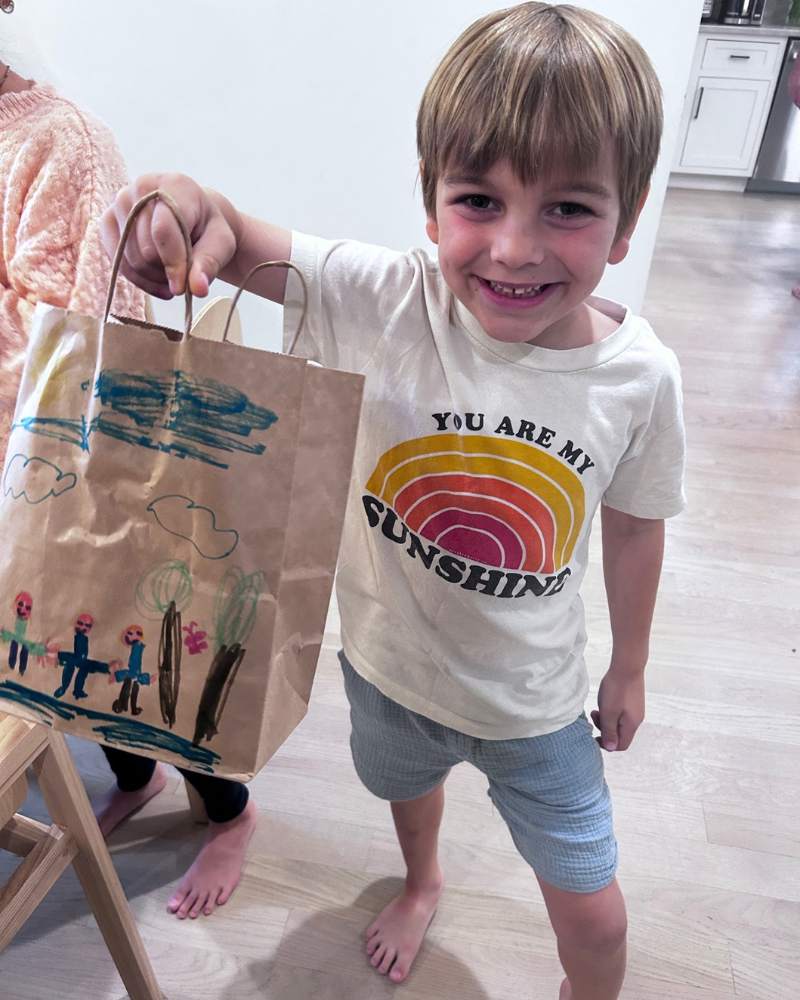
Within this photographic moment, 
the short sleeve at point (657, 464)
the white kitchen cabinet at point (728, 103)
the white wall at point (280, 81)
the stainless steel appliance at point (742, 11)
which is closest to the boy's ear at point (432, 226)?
the short sleeve at point (657, 464)

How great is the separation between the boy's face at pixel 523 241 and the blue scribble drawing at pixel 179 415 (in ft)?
0.62

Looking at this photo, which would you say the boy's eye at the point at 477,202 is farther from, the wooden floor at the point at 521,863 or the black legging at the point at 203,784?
the wooden floor at the point at 521,863

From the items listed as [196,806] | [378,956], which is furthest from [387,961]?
[196,806]

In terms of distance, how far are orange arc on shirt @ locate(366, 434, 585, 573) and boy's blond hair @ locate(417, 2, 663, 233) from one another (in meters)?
0.20

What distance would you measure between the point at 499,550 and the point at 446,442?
0.33 ft

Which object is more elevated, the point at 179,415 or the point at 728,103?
the point at 728,103

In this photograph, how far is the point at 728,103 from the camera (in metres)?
4.20

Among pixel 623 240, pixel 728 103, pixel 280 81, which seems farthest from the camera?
pixel 728 103

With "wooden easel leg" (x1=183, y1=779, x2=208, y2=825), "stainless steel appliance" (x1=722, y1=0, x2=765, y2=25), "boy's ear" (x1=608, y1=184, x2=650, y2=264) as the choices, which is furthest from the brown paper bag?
"stainless steel appliance" (x1=722, y1=0, x2=765, y2=25)

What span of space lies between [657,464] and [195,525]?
0.38 meters

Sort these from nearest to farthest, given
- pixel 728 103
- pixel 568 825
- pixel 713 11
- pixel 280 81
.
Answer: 1. pixel 568 825
2. pixel 280 81
3. pixel 728 103
4. pixel 713 11

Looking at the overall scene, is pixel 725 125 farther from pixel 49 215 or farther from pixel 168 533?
pixel 168 533

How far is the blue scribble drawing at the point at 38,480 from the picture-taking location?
0.49 meters

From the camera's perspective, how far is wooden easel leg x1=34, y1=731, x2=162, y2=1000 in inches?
28.1
